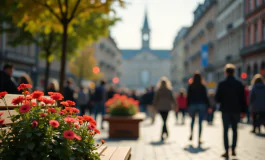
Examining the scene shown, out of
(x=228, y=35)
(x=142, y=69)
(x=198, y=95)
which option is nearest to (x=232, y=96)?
(x=198, y=95)

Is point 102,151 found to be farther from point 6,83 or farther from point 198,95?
point 198,95

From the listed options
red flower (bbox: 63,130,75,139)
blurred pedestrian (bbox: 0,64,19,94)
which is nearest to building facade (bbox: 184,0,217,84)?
blurred pedestrian (bbox: 0,64,19,94)

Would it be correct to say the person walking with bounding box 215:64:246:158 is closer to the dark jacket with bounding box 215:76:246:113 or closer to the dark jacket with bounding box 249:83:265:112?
the dark jacket with bounding box 215:76:246:113

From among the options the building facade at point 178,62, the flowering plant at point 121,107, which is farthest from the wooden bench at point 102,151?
the building facade at point 178,62

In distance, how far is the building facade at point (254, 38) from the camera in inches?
1364

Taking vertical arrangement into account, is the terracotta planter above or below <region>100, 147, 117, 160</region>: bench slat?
below

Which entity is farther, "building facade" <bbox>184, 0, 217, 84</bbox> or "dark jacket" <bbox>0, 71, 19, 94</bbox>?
"building facade" <bbox>184, 0, 217, 84</bbox>

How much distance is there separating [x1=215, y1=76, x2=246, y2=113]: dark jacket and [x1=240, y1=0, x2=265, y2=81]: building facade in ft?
80.0

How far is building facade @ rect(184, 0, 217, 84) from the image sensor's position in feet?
180

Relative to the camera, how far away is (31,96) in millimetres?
4582

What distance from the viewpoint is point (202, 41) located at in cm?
6369

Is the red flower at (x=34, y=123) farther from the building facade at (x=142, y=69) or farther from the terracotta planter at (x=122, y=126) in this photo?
the building facade at (x=142, y=69)

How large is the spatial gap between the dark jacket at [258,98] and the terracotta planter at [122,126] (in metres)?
3.63

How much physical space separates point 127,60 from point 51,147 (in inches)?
5317
